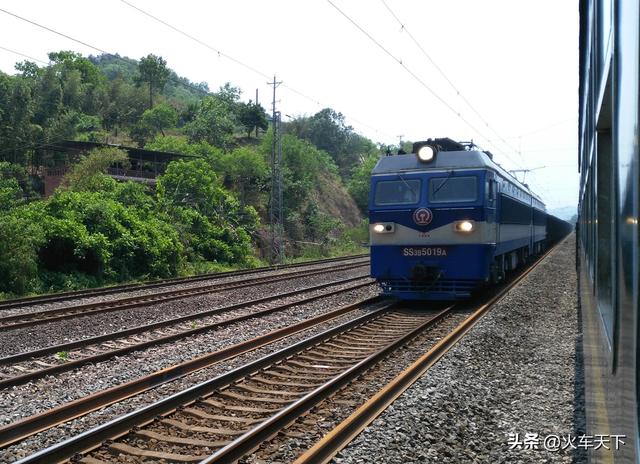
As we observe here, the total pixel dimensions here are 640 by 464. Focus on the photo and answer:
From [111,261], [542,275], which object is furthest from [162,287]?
[542,275]

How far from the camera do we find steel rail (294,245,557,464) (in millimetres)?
4285

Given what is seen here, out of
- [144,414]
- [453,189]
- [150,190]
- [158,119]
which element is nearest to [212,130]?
[158,119]

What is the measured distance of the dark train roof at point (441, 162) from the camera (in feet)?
37.3

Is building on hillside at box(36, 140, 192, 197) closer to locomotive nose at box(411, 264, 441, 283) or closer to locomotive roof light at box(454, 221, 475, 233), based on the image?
locomotive nose at box(411, 264, 441, 283)

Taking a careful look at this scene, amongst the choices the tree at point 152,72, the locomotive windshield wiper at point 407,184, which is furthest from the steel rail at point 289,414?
the tree at point 152,72

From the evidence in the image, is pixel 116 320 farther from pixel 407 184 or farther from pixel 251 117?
pixel 251 117

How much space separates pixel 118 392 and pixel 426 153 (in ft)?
26.0

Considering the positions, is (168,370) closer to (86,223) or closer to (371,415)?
(371,415)

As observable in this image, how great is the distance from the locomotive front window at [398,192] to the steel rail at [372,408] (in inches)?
138

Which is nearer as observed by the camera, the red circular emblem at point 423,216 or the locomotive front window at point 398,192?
the red circular emblem at point 423,216

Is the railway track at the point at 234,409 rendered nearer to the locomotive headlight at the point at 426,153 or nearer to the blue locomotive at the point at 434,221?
the blue locomotive at the point at 434,221

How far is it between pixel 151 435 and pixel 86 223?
53.3 feet

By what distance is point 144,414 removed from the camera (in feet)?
16.7

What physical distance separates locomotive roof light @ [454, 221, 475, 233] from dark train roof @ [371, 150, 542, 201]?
3.76ft
